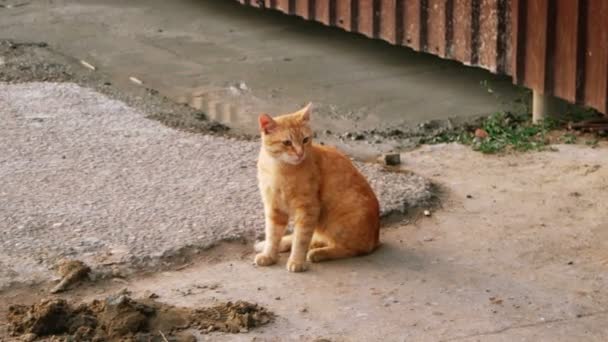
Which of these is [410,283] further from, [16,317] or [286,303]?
[16,317]

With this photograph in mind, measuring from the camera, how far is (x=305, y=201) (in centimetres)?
602

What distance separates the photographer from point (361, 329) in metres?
5.29

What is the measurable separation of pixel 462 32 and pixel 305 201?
3.15 metres

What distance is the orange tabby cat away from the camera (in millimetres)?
6000

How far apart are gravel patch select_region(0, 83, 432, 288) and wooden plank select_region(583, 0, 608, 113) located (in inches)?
51.4

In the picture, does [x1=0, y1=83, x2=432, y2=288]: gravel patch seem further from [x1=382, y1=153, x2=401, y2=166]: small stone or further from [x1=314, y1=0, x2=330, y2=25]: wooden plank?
[x1=314, y1=0, x2=330, y2=25]: wooden plank

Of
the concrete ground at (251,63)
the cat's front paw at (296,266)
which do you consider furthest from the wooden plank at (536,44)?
the cat's front paw at (296,266)

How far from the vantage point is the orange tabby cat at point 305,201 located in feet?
19.7

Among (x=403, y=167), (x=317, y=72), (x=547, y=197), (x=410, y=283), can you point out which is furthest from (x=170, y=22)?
(x=410, y=283)

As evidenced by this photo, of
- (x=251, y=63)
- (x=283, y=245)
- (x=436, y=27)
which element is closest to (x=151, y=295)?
(x=283, y=245)

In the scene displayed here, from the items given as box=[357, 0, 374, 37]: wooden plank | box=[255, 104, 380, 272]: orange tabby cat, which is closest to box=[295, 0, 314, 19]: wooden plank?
box=[357, 0, 374, 37]: wooden plank

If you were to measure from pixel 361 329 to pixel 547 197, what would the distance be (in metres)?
2.02

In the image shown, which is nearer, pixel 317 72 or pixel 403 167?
pixel 403 167

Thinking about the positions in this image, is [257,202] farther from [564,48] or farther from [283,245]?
[564,48]
